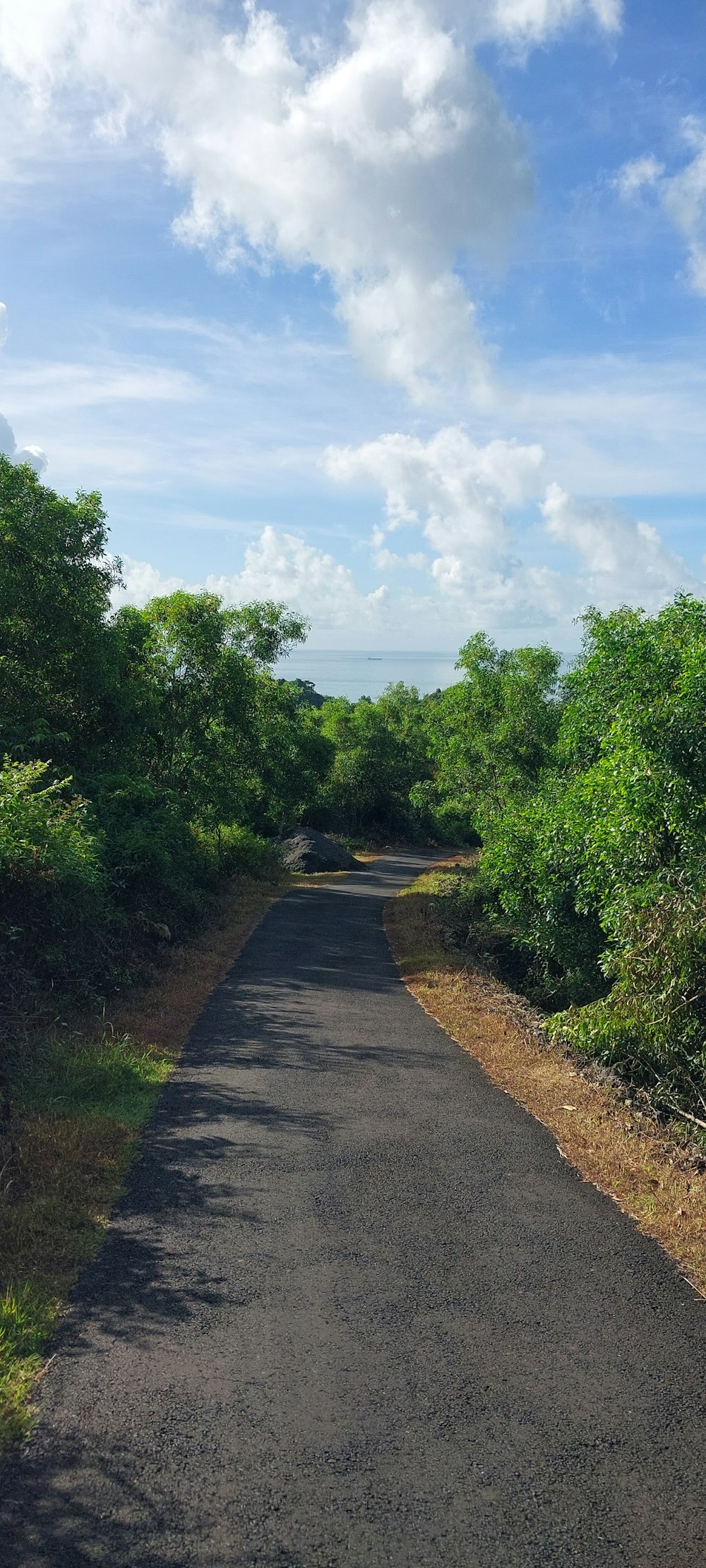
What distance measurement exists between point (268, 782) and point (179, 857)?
51.6ft

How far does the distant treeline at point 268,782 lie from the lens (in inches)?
380

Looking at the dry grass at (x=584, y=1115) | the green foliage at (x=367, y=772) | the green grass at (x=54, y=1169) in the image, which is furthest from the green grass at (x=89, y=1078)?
the green foliage at (x=367, y=772)

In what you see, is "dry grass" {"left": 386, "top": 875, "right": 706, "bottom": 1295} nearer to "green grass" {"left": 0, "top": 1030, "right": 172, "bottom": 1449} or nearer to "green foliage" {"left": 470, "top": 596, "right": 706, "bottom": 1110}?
"green foliage" {"left": 470, "top": 596, "right": 706, "bottom": 1110}

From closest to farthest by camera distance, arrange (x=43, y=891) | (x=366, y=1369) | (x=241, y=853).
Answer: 1. (x=366, y=1369)
2. (x=43, y=891)
3. (x=241, y=853)

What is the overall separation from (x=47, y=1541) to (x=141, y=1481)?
1.36ft

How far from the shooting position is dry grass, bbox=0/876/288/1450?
474 cm

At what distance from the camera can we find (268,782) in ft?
→ 106

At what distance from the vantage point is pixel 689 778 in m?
9.82

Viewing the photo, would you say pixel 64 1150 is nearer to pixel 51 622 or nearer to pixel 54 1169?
pixel 54 1169

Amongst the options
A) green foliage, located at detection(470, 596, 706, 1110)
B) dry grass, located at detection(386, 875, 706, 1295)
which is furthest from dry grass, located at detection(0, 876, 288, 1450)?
green foliage, located at detection(470, 596, 706, 1110)

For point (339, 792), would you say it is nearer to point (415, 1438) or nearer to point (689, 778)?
point (689, 778)

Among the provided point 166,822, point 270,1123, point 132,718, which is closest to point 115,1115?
point 270,1123

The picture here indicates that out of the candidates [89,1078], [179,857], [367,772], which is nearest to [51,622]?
[179,857]

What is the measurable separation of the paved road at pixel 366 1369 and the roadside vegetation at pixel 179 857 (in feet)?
1.52
